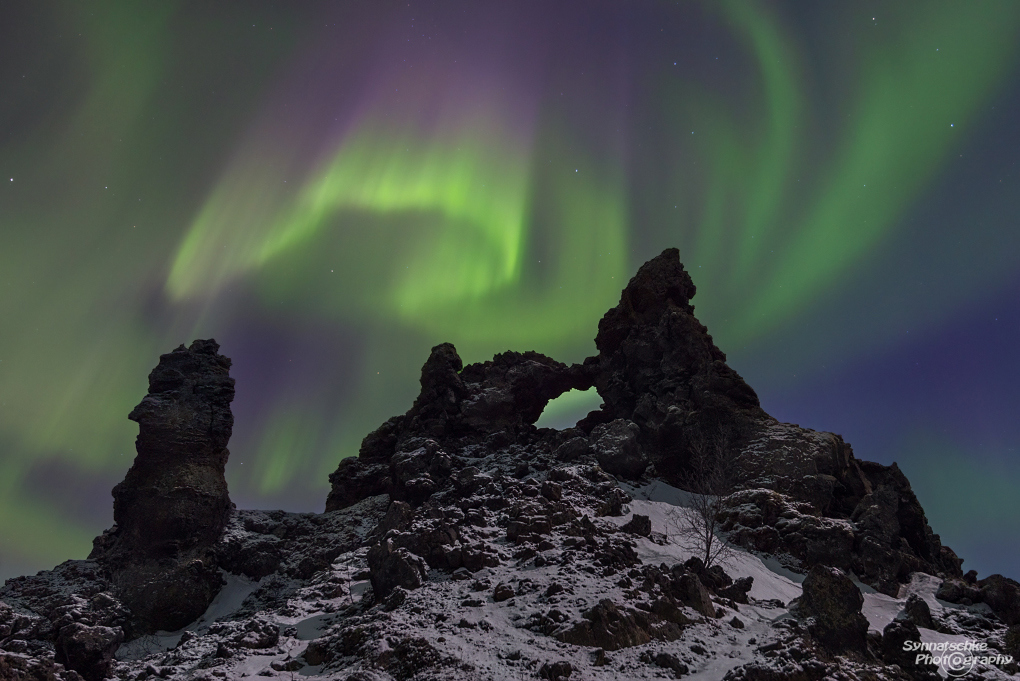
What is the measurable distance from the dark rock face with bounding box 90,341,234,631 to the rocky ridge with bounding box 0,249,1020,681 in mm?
169

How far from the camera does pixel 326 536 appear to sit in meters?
40.4

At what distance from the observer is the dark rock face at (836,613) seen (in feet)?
67.7

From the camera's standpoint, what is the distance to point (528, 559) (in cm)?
2948

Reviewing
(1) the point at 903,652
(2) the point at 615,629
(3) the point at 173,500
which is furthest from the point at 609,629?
(3) the point at 173,500

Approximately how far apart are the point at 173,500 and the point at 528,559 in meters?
26.7

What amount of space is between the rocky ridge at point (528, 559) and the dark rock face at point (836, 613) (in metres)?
0.07

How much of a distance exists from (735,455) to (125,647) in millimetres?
44088

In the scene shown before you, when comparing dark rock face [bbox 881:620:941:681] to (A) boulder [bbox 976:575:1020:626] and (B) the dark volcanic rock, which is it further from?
(B) the dark volcanic rock

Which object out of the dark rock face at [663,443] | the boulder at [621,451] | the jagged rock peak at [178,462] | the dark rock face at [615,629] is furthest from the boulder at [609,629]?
the jagged rock peak at [178,462]

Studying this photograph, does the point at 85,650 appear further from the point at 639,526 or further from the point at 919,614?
the point at 919,614

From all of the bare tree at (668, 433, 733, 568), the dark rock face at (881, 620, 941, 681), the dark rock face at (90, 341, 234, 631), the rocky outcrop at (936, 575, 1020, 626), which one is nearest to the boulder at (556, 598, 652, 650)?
the bare tree at (668, 433, 733, 568)

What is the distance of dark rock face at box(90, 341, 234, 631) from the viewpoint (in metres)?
32.9

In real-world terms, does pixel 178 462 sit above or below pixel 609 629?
above

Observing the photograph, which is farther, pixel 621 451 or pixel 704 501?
pixel 621 451
